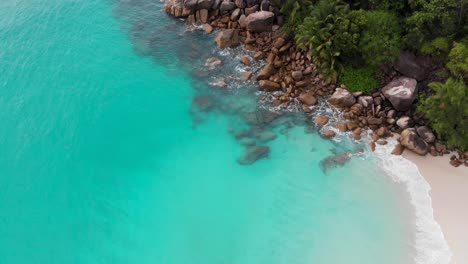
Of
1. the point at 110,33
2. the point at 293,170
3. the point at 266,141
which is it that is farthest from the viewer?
the point at 110,33

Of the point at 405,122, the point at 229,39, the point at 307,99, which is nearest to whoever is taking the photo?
the point at 405,122

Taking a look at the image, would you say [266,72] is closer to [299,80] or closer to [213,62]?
[299,80]

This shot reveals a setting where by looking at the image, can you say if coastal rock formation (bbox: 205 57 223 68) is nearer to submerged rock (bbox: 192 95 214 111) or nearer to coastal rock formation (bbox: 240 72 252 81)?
coastal rock formation (bbox: 240 72 252 81)

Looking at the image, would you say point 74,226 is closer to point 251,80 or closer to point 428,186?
point 251,80

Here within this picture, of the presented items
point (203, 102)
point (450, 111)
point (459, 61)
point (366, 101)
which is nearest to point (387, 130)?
point (366, 101)

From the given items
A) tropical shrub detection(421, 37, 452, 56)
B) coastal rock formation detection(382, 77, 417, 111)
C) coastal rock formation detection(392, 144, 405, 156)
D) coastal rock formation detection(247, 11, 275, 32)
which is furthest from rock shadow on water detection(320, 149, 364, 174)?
coastal rock formation detection(247, 11, 275, 32)

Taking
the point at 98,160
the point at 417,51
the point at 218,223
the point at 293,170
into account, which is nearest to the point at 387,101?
the point at 417,51

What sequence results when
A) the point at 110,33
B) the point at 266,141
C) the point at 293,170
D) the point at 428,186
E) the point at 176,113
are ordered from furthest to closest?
the point at 110,33 < the point at 176,113 < the point at 266,141 < the point at 293,170 < the point at 428,186
